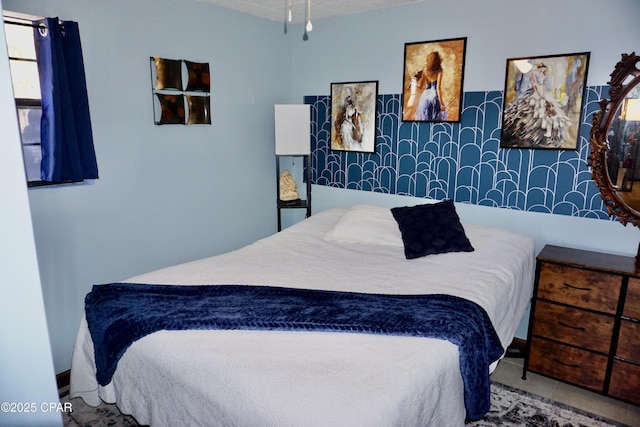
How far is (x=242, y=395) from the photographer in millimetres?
Answer: 1404

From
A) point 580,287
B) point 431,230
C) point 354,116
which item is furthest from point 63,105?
point 580,287

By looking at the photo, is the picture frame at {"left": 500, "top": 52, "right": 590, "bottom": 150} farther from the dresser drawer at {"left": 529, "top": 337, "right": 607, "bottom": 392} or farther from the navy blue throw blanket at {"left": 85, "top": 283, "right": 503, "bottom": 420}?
the navy blue throw blanket at {"left": 85, "top": 283, "right": 503, "bottom": 420}

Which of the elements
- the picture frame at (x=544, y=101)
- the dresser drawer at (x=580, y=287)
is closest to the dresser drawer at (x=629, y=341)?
the dresser drawer at (x=580, y=287)

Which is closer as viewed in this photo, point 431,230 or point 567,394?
point 567,394

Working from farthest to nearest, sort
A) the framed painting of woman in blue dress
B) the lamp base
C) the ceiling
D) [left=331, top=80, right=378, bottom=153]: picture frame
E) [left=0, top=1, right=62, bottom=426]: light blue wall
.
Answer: the lamp base → [left=331, top=80, right=378, bottom=153]: picture frame → the ceiling → the framed painting of woman in blue dress → [left=0, top=1, right=62, bottom=426]: light blue wall

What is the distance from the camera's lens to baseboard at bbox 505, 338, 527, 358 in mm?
2965

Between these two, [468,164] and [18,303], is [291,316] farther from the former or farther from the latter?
[468,164]

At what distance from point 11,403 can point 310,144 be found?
3.26m

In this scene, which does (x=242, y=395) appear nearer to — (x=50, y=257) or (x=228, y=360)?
(x=228, y=360)

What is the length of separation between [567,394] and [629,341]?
494 mm

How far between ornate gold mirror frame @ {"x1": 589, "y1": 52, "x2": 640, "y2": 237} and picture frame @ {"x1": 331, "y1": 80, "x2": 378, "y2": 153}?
1.60m

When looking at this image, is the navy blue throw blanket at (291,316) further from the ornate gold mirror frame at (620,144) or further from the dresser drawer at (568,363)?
the ornate gold mirror frame at (620,144)

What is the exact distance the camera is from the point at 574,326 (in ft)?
8.24

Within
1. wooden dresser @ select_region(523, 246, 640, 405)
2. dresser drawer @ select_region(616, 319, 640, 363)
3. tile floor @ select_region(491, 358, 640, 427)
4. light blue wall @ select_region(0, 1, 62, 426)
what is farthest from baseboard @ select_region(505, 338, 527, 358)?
light blue wall @ select_region(0, 1, 62, 426)
